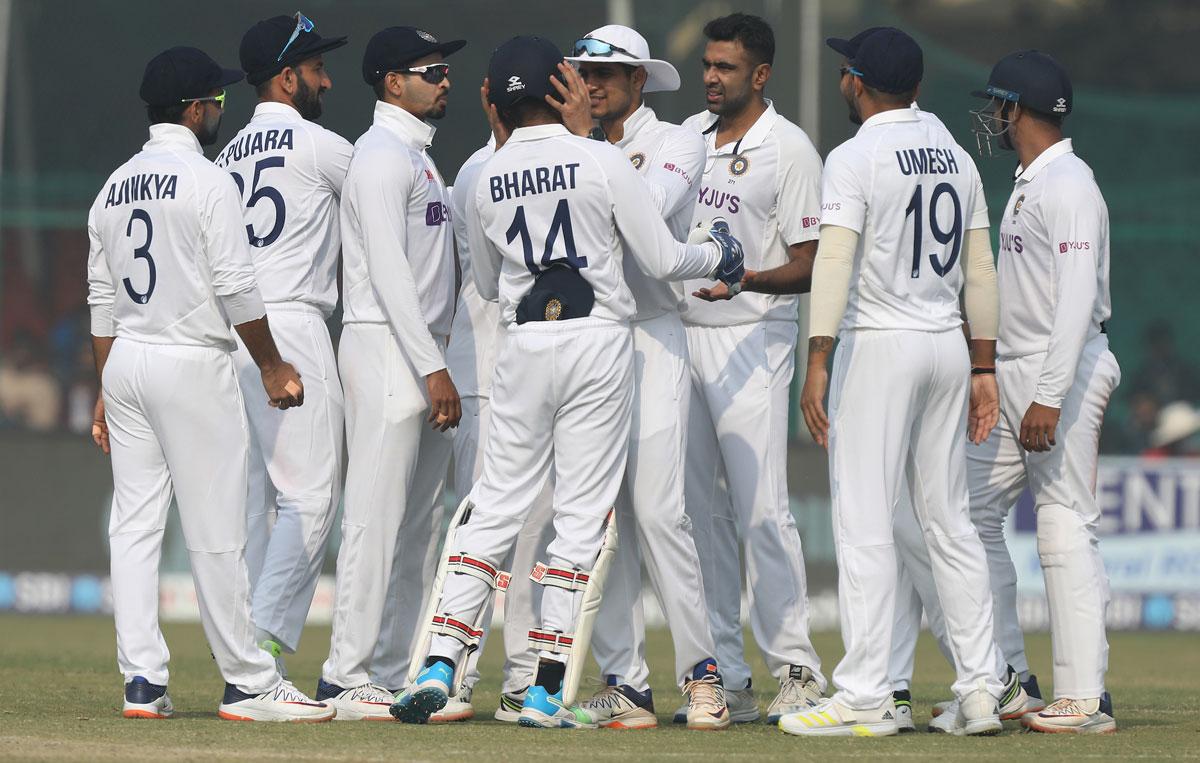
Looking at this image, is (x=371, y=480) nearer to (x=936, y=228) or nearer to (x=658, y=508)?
(x=658, y=508)

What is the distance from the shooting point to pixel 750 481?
7.16 meters

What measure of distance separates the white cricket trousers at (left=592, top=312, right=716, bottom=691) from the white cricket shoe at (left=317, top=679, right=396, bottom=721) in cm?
84

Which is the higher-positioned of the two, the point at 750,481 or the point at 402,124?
the point at 402,124

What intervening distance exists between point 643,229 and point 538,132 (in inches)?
21.0

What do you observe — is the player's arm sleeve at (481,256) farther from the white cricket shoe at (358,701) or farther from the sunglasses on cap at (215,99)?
the white cricket shoe at (358,701)

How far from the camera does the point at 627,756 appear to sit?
5.67m

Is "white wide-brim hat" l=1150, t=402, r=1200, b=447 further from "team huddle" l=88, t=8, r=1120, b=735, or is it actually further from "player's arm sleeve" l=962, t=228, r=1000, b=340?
"player's arm sleeve" l=962, t=228, r=1000, b=340

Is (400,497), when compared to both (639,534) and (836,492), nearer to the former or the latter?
(639,534)

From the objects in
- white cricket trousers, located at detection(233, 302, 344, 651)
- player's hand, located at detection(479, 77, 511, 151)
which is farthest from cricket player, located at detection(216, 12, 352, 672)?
player's hand, located at detection(479, 77, 511, 151)

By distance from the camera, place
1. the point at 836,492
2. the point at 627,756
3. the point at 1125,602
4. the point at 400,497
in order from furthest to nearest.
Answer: the point at 1125,602 → the point at 400,497 → the point at 836,492 → the point at 627,756

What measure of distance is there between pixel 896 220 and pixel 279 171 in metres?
2.56

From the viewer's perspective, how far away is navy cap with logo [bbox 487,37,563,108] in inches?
252


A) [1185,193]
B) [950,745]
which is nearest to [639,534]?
[950,745]

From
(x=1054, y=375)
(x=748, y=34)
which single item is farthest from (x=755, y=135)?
(x=1054, y=375)
